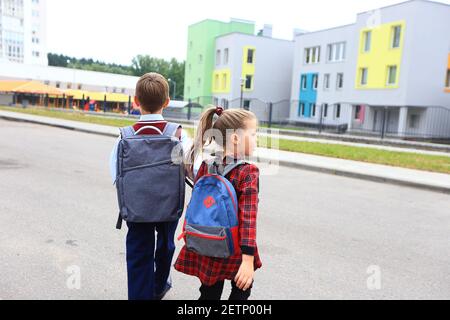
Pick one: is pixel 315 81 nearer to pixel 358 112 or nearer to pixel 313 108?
pixel 313 108

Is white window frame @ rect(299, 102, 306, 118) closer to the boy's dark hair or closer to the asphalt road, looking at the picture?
the asphalt road

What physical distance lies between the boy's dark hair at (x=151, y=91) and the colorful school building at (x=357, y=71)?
20.5 metres

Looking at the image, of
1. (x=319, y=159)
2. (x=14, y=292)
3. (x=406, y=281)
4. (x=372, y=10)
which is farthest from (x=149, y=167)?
(x=372, y=10)

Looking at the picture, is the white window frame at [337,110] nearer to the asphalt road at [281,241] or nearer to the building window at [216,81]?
the building window at [216,81]

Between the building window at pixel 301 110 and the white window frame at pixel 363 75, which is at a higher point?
the white window frame at pixel 363 75

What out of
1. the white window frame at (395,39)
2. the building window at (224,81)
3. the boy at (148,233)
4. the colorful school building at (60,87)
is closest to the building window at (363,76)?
the white window frame at (395,39)

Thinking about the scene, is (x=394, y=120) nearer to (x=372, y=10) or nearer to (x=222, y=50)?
(x=372, y=10)

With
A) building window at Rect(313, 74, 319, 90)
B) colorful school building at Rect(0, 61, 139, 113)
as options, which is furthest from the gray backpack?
building window at Rect(313, 74, 319, 90)

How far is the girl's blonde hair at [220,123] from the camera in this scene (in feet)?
7.37

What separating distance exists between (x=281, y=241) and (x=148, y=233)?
7.64 feet

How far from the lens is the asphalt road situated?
3.46 m

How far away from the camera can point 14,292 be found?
3.16 m

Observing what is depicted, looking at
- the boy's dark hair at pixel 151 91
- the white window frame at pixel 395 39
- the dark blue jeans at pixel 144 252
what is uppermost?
the white window frame at pixel 395 39

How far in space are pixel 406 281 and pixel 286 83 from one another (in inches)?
1884
